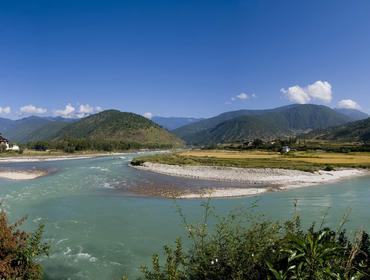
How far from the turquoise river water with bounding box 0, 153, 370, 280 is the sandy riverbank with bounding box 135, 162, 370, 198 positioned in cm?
391

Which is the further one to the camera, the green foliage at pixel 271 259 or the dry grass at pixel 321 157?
the dry grass at pixel 321 157

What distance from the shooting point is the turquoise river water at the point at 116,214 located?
20.7m

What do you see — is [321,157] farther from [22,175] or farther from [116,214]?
[116,214]

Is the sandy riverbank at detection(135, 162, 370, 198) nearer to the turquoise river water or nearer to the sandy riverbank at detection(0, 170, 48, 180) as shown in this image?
the turquoise river water

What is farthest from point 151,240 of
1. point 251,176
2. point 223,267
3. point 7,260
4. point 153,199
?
point 251,176

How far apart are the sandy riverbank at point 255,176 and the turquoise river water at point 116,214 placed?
3.91m

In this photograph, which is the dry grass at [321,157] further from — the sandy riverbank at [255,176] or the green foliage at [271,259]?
the green foliage at [271,259]

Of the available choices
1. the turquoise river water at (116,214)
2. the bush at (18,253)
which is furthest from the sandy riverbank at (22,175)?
the bush at (18,253)

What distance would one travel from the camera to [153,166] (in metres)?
91.5

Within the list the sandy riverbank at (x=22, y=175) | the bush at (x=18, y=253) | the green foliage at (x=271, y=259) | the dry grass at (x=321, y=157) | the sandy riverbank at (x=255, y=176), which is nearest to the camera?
the green foliage at (x=271, y=259)

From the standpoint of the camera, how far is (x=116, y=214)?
33719mm

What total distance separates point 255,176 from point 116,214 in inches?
1506

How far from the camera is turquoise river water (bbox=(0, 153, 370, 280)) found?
20.7m

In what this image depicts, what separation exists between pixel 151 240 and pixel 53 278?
7707mm
